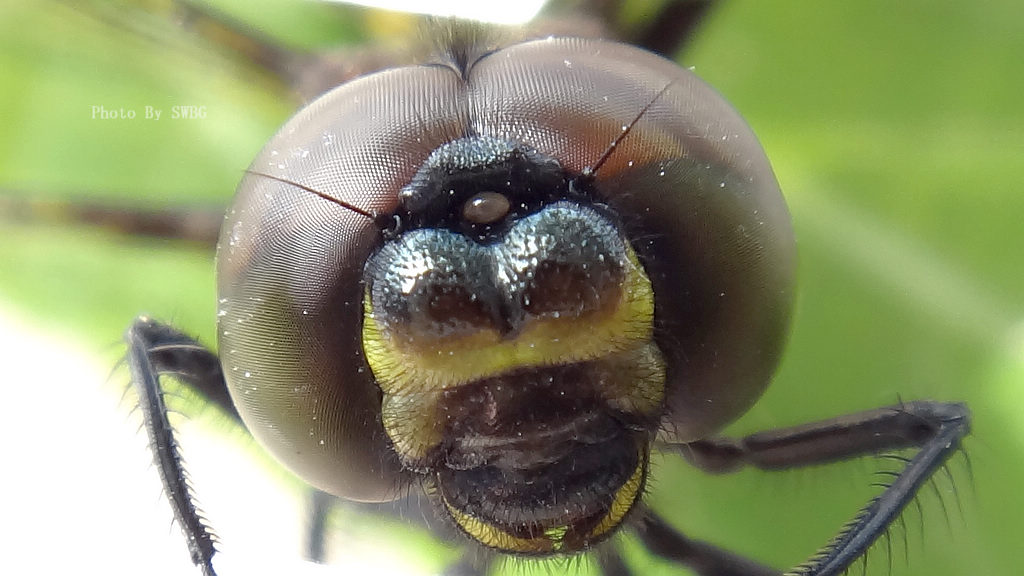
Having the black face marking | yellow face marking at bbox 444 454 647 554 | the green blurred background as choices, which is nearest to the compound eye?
the black face marking

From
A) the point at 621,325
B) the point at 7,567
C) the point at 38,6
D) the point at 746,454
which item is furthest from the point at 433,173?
the point at 38,6

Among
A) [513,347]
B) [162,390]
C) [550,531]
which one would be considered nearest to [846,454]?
[550,531]

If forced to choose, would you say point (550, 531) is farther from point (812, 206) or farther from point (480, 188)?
point (812, 206)

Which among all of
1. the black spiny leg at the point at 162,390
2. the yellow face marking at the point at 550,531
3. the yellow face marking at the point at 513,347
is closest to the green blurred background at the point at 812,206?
the black spiny leg at the point at 162,390

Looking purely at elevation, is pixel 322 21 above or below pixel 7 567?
above

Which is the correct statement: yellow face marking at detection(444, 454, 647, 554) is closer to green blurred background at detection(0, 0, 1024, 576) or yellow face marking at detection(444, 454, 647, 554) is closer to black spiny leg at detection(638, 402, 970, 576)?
black spiny leg at detection(638, 402, 970, 576)

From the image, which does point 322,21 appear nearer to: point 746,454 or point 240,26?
point 240,26
